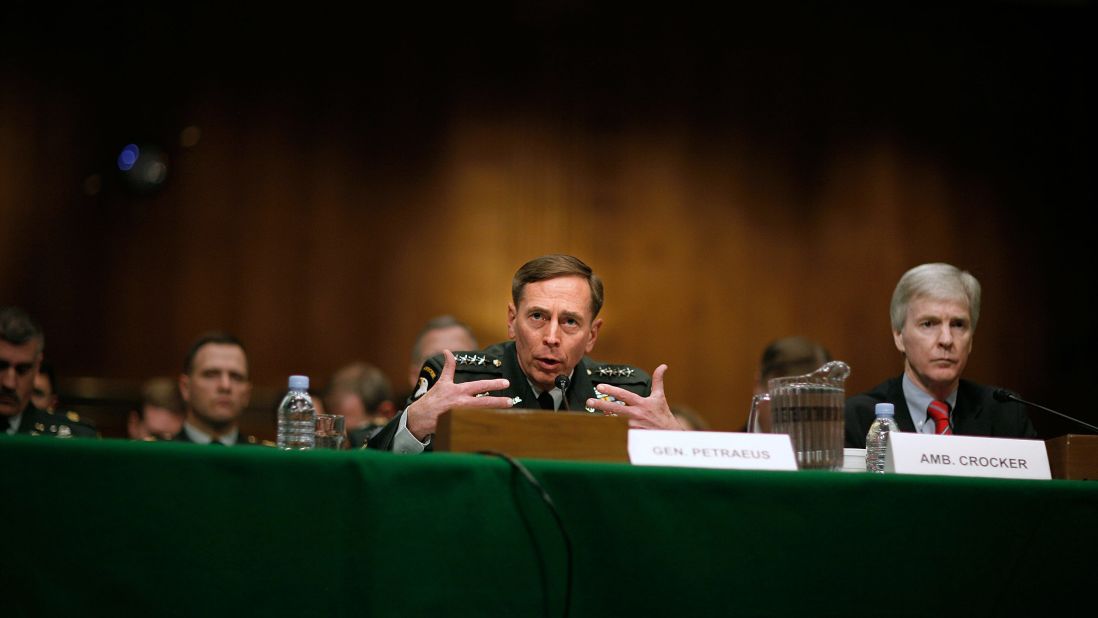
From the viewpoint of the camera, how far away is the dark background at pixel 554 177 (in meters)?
5.13

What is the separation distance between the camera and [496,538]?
1635 mm

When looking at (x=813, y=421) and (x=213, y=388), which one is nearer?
(x=813, y=421)

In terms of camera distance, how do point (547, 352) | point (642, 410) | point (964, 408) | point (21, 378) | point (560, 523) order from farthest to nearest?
point (21, 378), point (964, 408), point (547, 352), point (642, 410), point (560, 523)

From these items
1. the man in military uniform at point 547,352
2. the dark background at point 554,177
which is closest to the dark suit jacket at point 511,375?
the man in military uniform at point 547,352

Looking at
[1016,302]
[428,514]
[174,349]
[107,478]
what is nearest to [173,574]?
[107,478]

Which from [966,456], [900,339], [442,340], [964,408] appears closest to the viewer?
[966,456]

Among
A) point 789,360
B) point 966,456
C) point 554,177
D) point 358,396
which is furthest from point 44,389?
point 966,456

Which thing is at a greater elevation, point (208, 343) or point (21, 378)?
point (208, 343)

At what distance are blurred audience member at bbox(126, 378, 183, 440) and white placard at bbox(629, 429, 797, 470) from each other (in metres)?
3.16

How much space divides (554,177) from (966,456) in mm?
3791

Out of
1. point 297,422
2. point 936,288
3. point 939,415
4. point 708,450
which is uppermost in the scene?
point 936,288

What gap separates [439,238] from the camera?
541cm

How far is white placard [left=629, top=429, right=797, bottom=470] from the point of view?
179 cm

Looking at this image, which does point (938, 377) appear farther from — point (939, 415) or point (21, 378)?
point (21, 378)
